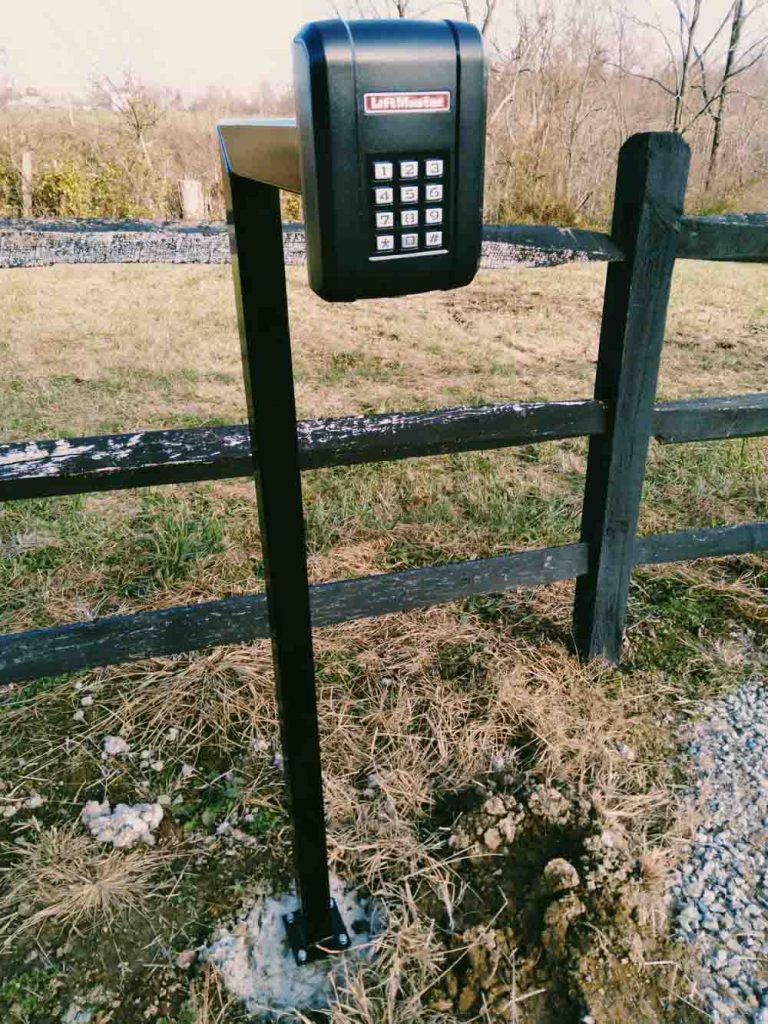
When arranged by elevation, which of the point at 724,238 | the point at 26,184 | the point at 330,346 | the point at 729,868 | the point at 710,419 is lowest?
the point at 729,868

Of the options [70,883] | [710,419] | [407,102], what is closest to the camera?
[407,102]

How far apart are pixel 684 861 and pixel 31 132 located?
49.4 ft

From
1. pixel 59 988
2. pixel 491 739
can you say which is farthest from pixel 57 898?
pixel 491 739

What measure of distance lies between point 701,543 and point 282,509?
6.53 feet

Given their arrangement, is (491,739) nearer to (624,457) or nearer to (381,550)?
(624,457)

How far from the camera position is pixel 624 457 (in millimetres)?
2320

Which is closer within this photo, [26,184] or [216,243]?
[216,243]

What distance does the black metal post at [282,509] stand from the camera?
3.37 feet

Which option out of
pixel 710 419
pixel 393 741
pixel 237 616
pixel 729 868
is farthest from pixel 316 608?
pixel 710 419

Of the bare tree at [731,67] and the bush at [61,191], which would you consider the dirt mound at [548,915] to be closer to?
the bush at [61,191]

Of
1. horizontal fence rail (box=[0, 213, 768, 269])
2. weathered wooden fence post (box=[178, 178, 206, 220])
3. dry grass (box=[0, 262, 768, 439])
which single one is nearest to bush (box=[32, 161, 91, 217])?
weathered wooden fence post (box=[178, 178, 206, 220])

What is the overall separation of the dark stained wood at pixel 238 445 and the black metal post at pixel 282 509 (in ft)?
2.36

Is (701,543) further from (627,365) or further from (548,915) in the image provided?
(548,915)

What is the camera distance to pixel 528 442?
225 centimetres
